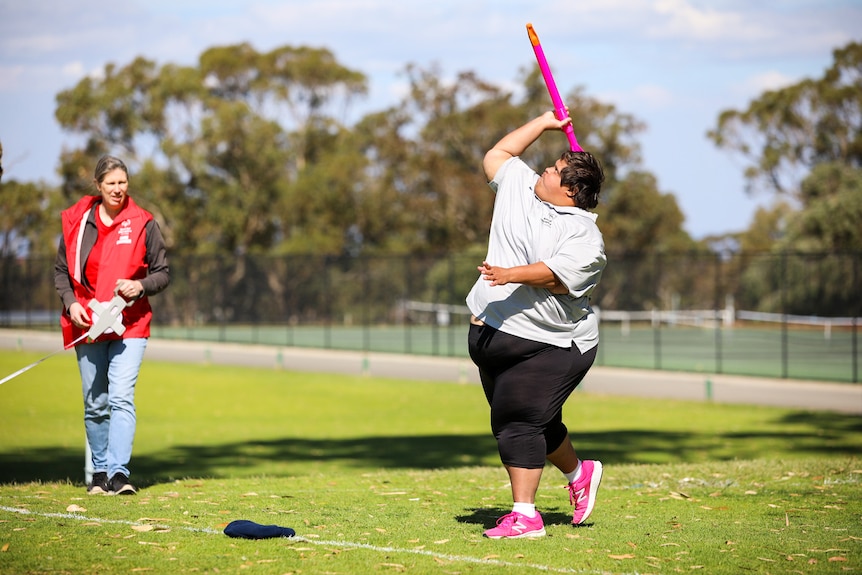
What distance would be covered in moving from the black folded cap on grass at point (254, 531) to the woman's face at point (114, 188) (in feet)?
8.14

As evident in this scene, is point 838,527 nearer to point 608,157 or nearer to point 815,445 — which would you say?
point 815,445

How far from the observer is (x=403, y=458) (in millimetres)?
14406

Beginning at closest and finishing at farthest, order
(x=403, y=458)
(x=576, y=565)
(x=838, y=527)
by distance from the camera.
A: (x=576, y=565)
(x=838, y=527)
(x=403, y=458)

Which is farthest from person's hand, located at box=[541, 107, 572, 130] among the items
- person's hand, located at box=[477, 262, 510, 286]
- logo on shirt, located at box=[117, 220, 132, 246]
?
logo on shirt, located at box=[117, 220, 132, 246]

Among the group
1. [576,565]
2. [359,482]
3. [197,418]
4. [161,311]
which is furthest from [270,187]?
[576,565]

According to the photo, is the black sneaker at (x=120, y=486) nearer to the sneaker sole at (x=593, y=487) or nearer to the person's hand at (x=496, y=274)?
the sneaker sole at (x=593, y=487)

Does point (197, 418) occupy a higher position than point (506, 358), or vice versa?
point (506, 358)

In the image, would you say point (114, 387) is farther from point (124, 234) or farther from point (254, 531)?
point (254, 531)

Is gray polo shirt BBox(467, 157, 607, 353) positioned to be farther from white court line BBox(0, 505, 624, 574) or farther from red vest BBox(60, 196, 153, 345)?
red vest BBox(60, 196, 153, 345)

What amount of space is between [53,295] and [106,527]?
137 feet

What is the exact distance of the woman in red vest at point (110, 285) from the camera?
742 centimetres

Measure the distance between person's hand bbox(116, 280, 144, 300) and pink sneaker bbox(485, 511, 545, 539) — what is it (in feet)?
9.02

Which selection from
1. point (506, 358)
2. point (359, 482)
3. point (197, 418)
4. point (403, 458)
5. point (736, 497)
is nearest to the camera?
point (506, 358)

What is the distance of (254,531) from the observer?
588 cm
